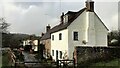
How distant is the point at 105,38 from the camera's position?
3456 cm

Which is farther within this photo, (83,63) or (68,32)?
(68,32)

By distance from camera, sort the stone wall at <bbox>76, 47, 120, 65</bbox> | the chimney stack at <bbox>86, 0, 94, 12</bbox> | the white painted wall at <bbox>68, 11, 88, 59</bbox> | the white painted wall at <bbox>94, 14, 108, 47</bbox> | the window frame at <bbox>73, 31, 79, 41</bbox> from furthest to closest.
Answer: the white painted wall at <bbox>94, 14, 108, 47</bbox> < the window frame at <bbox>73, 31, 79, 41</bbox> < the chimney stack at <bbox>86, 0, 94, 12</bbox> < the white painted wall at <bbox>68, 11, 88, 59</bbox> < the stone wall at <bbox>76, 47, 120, 65</bbox>

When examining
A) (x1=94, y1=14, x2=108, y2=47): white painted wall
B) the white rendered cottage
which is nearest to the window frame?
the white rendered cottage

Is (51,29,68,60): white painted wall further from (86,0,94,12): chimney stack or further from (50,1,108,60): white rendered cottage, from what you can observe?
(86,0,94,12): chimney stack

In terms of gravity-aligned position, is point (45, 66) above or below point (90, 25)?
below

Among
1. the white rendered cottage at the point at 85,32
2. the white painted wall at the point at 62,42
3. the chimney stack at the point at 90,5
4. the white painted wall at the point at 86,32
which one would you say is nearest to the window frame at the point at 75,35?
the white rendered cottage at the point at 85,32

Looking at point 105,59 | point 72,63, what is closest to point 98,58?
point 105,59

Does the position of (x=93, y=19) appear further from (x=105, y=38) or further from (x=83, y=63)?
(x=83, y=63)

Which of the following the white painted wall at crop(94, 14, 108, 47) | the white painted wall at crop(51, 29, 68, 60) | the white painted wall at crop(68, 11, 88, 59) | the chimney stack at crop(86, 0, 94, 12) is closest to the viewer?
the white painted wall at crop(68, 11, 88, 59)

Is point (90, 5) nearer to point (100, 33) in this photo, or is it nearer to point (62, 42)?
point (100, 33)

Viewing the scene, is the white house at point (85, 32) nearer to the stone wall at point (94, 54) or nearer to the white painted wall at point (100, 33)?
the white painted wall at point (100, 33)

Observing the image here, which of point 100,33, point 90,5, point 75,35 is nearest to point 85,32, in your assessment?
point 75,35

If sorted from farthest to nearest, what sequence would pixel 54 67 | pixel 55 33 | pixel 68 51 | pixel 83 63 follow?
pixel 55 33
pixel 68 51
pixel 83 63
pixel 54 67

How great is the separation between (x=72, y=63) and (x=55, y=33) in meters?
15.4
